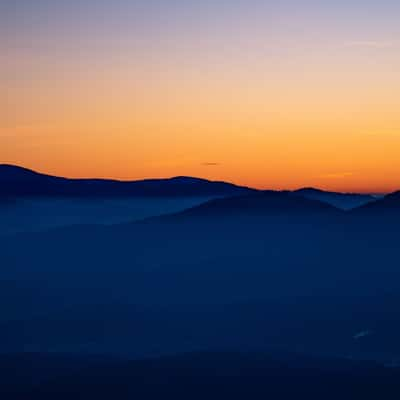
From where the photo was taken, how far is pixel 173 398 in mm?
156500

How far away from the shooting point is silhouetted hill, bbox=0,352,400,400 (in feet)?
512

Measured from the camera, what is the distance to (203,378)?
167 metres

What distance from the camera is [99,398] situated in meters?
153

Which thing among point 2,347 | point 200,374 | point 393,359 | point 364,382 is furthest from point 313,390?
point 2,347

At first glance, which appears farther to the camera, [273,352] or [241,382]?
[273,352]

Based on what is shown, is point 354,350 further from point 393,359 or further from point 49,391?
point 49,391

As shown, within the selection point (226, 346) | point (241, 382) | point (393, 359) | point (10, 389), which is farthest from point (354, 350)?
point (10, 389)

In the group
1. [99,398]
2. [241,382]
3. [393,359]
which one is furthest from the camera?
[393,359]

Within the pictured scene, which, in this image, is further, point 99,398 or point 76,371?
point 76,371

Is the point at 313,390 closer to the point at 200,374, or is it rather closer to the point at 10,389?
the point at 200,374

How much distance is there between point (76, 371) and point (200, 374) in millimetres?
29583

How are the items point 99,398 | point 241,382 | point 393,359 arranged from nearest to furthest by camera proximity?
point 99,398 < point 241,382 < point 393,359

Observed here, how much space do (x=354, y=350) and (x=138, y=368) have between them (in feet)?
208

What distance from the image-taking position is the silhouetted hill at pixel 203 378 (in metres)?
156
